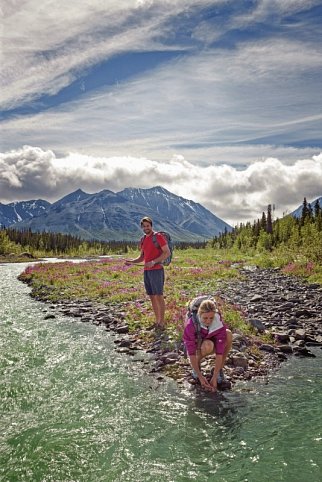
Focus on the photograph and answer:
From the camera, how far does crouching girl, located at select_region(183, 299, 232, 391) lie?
25.2 ft

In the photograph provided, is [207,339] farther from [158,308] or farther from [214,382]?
[158,308]

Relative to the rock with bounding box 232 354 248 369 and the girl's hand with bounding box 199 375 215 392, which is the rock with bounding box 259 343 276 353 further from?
the girl's hand with bounding box 199 375 215 392

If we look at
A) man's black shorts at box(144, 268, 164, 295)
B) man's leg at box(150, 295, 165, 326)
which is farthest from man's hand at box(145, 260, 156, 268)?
man's leg at box(150, 295, 165, 326)

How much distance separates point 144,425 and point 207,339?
2183mm

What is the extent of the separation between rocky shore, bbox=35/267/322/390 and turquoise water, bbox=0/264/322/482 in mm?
482

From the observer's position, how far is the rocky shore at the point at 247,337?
930 centimetres

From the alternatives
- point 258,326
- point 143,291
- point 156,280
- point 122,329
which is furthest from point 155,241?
point 143,291

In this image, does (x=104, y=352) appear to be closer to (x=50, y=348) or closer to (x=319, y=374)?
(x=50, y=348)

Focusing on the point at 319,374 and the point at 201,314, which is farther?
the point at 319,374

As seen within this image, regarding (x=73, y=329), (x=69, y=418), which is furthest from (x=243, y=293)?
(x=69, y=418)

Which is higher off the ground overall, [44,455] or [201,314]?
[201,314]

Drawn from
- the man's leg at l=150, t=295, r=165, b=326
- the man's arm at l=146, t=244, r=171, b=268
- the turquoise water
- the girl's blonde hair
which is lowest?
the turquoise water

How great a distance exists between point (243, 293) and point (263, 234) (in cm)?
5758

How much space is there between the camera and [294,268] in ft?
99.8
